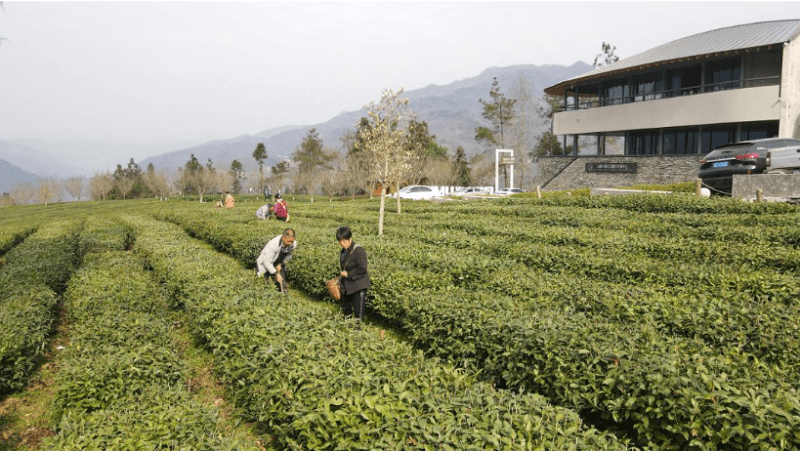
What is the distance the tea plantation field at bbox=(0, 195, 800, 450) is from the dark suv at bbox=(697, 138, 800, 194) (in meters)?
7.75

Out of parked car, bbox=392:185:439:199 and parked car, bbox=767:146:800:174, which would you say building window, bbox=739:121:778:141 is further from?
parked car, bbox=392:185:439:199

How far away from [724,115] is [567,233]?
23.5m

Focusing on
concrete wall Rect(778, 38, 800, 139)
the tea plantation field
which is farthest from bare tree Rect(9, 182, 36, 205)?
concrete wall Rect(778, 38, 800, 139)

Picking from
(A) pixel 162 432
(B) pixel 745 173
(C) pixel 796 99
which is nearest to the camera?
(A) pixel 162 432

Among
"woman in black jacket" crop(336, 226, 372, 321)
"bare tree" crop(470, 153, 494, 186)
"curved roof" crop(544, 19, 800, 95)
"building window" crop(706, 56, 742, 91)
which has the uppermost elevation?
"curved roof" crop(544, 19, 800, 95)

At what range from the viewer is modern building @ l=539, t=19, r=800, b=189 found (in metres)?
28.2

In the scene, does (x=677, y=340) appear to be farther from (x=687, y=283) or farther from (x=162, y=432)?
(x=162, y=432)

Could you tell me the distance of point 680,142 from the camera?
35000 millimetres

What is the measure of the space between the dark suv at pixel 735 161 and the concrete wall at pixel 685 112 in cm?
1255

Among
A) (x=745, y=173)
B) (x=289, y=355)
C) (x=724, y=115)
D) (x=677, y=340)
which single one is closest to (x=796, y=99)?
(x=724, y=115)

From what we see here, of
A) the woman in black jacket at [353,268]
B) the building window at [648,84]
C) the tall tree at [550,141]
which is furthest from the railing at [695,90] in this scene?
the woman in black jacket at [353,268]

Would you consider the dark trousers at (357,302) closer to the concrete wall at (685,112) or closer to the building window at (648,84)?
the concrete wall at (685,112)

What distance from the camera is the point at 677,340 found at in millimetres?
5281

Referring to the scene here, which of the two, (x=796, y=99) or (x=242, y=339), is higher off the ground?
(x=796, y=99)
